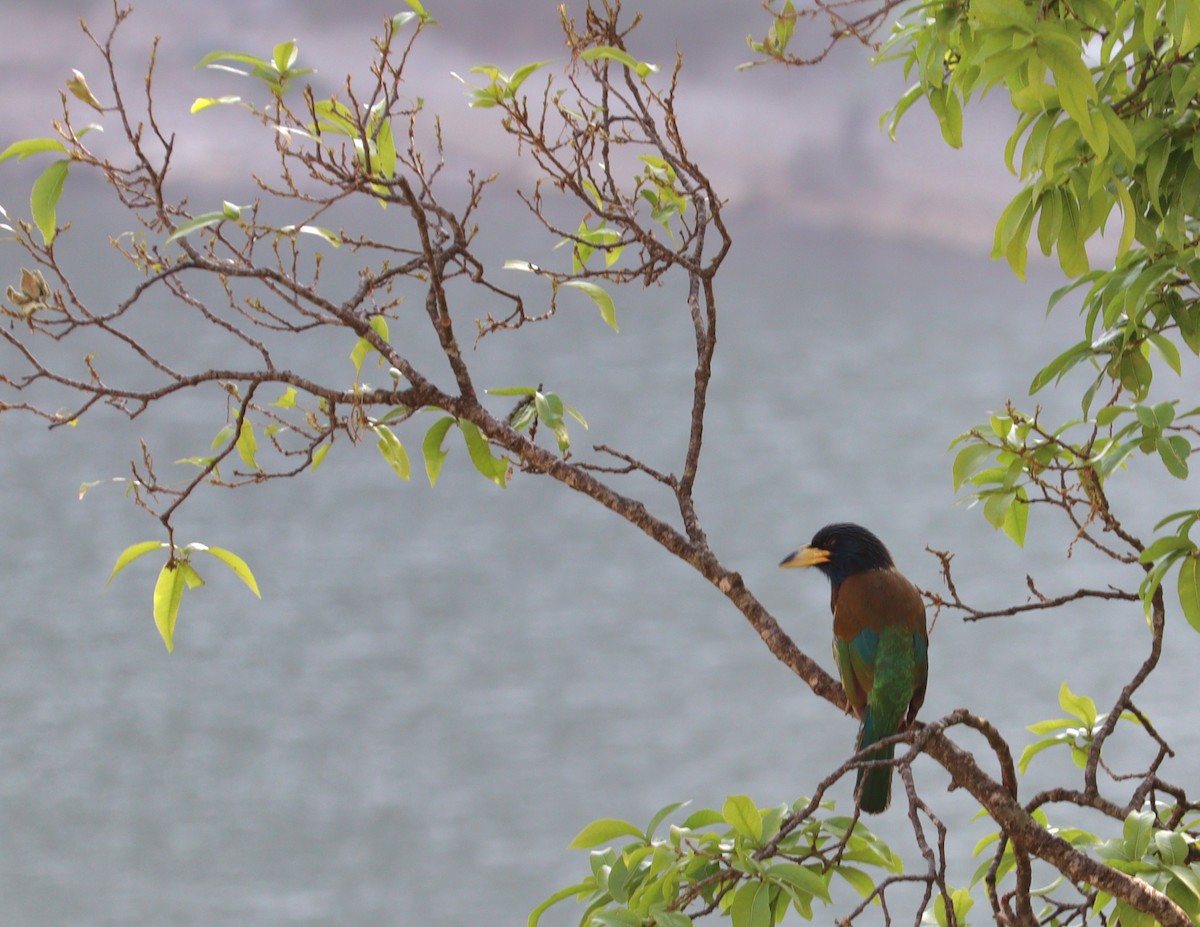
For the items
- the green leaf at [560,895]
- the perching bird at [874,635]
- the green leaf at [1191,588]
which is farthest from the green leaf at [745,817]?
the green leaf at [1191,588]

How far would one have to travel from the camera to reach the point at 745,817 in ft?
4.28

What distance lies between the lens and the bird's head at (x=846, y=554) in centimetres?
179

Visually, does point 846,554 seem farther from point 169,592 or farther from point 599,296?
point 169,592

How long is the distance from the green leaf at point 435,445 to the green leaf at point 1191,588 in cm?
78

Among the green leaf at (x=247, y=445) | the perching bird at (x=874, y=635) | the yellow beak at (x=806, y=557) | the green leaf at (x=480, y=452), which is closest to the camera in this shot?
the green leaf at (x=480, y=452)

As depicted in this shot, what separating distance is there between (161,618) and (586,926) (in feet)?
1.78

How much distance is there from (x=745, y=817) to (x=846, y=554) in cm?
59

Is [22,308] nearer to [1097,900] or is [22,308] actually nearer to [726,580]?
[726,580]

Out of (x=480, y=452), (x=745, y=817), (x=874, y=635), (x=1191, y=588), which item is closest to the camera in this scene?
(x=1191, y=588)

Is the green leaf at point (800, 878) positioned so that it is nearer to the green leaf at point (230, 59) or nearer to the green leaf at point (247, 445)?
the green leaf at point (247, 445)

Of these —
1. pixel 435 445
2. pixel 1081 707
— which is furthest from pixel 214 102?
pixel 1081 707

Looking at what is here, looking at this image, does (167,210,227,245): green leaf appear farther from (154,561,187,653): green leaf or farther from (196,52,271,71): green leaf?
(154,561,187,653): green leaf

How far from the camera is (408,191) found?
1.29m

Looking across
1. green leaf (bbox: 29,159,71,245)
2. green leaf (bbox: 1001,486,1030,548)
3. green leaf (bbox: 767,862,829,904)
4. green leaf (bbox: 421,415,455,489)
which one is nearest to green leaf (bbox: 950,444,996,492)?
green leaf (bbox: 1001,486,1030,548)
